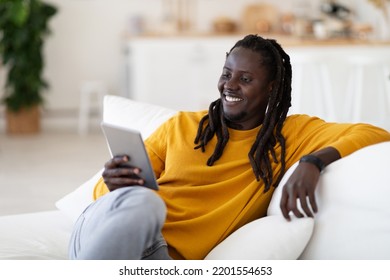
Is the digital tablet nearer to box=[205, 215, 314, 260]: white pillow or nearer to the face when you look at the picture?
box=[205, 215, 314, 260]: white pillow

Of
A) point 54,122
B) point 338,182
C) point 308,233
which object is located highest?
point 338,182

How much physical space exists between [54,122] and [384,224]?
6.10 metres

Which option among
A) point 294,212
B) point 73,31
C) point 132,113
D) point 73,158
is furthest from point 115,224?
point 73,31

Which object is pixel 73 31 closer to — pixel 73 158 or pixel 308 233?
pixel 73 158

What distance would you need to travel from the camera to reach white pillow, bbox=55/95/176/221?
2619 millimetres

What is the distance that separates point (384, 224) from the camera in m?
1.85

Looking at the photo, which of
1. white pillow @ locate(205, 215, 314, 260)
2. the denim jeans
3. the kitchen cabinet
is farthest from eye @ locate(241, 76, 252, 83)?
the kitchen cabinet

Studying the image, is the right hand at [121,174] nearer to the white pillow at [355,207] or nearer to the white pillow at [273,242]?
the white pillow at [273,242]

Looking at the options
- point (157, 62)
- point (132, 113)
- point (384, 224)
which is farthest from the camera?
point (157, 62)

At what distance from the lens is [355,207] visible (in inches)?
74.4

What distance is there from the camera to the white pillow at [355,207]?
1.86m

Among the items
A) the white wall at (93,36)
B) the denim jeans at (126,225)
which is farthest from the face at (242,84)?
the white wall at (93,36)

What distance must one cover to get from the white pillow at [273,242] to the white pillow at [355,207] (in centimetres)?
5

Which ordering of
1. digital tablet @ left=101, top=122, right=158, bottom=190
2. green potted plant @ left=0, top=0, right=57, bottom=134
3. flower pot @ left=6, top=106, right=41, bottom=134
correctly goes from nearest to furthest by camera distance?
digital tablet @ left=101, top=122, right=158, bottom=190 → green potted plant @ left=0, top=0, right=57, bottom=134 → flower pot @ left=6, top=106, right=41, bottom=134
